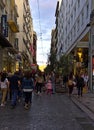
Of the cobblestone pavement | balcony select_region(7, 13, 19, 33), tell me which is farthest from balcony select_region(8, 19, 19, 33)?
the cobblestone pavement

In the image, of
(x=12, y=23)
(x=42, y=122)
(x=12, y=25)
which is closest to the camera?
(x=42, y=122)

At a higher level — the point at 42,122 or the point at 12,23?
the point at 12,23

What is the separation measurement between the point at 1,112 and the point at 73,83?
45.6 feet

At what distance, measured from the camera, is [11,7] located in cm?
5606

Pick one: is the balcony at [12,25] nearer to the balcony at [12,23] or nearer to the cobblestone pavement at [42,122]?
the balcony at [12,23]

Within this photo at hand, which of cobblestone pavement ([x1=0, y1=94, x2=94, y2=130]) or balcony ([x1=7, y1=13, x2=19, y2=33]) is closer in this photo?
cobblestone pavement ([x1=0, y1=94, x2=94, y2=130])

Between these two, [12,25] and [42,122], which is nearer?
[42,122]

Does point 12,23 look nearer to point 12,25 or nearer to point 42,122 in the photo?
point 12,25

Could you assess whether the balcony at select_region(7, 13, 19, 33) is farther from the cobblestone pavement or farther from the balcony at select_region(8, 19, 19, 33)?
the cobblestone pavement

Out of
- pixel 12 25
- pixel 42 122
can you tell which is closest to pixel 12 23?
pixel 12 25

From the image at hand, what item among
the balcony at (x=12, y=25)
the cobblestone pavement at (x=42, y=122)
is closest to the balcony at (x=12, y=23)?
the balcony at (x=12, y=25)

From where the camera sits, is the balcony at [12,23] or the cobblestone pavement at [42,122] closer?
the cobblestone pavement at [42,122]

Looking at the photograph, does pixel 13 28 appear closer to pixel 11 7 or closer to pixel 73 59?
pixel 11 7

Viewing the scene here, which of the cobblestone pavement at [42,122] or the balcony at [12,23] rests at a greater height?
the balcony at [12,23]
